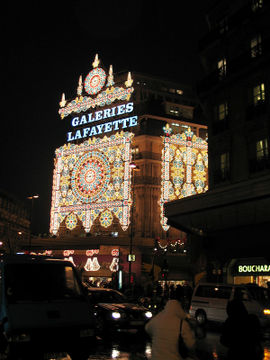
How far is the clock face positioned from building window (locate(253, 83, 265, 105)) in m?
41.5

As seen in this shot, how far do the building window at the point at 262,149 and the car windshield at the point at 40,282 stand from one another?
17.0 m

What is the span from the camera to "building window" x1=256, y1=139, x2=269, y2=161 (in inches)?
1037

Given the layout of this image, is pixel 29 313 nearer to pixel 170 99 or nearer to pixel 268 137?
pixel 268 137

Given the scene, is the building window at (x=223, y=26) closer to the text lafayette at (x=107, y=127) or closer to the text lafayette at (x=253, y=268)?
the text lafayette at (x=253, y=268)

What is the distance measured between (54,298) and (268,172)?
56.8 ft

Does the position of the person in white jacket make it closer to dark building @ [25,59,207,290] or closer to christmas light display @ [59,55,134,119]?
dark building @ [25,59,207,290]

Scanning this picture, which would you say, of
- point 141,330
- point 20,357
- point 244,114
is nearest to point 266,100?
point 244,114

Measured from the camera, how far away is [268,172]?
25.8m

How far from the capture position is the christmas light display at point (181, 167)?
59237 mm

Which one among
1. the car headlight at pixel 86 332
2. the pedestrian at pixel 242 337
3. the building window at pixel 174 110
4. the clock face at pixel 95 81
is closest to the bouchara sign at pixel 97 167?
the clock face at pixel 95 81

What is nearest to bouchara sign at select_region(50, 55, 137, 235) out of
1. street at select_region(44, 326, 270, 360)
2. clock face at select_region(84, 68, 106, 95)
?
clock face at select_region(84, 68, 106, 95)

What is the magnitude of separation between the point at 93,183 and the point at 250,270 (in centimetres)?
3751

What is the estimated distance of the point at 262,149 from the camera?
26688mm

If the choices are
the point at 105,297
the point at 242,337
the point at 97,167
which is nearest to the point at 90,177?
the point at 97,167
